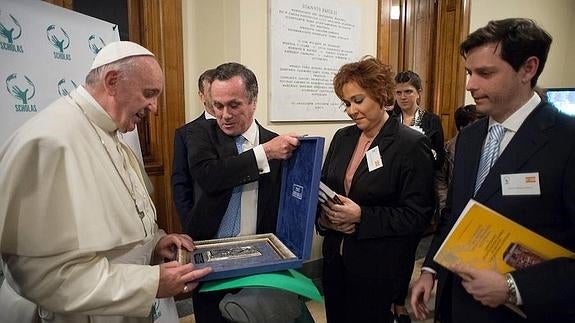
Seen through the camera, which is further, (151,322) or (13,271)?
(151,322)

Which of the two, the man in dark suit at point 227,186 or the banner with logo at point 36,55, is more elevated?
the banner with logo at point 36,55

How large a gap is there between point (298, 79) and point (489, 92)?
6.53 feet

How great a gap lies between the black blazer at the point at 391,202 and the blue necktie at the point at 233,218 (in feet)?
1.66

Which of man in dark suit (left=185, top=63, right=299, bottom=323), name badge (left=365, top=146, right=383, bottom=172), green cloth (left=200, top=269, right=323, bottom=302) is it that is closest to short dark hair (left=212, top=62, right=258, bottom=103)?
man in dark suit (left=185, top=63, right=299, bottom=323)

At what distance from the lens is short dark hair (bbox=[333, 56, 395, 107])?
1.59 metres

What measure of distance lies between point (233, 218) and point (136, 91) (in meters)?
0.59

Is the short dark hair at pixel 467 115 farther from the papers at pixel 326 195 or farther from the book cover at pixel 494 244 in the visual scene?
the book cover at pixel 494 244

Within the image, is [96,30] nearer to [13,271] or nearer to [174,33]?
[174,33]

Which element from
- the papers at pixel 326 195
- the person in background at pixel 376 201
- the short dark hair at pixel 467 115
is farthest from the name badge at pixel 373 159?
the short dark hair at pixel 467 115

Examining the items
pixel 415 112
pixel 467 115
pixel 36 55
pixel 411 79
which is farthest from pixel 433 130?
pixel 36 55

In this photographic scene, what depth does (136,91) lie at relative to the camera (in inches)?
44.0

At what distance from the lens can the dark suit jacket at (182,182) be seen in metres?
1.84

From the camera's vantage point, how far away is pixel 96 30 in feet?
6.49

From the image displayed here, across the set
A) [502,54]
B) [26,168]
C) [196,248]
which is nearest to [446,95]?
[502,54]
